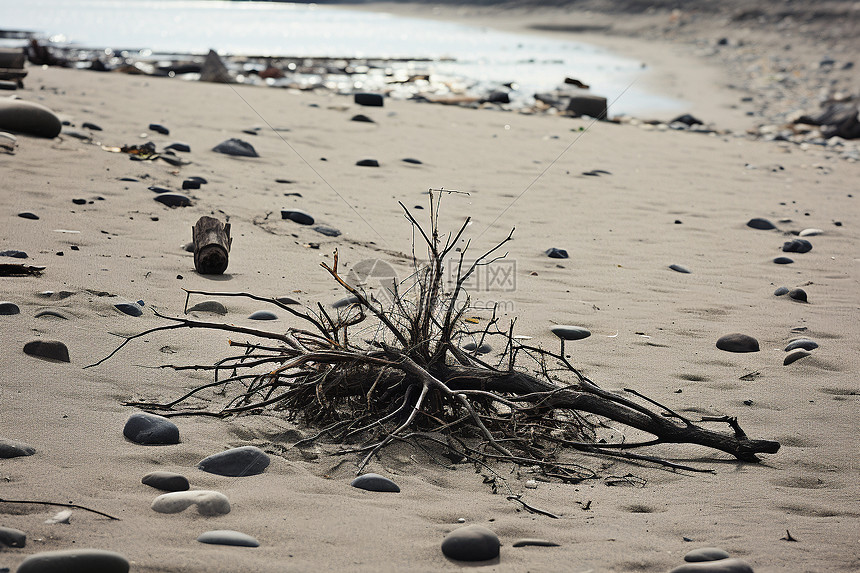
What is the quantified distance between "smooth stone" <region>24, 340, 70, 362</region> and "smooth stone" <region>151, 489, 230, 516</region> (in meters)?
0.97

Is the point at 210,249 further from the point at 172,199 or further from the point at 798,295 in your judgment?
the point at 798,295

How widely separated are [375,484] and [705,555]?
864 millimetres

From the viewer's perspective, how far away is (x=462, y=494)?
2.27 m

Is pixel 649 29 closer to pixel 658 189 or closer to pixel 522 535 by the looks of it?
pixel 658 189

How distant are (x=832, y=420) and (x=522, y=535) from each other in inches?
55.8

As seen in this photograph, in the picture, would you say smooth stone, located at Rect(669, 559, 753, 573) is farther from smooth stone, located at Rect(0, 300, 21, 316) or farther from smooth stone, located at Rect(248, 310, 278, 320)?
smooth stone, located at Rect(0, 300, 21, 316)

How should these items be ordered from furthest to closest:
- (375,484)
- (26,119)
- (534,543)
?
(26,119) → (375,484) → (534,543)

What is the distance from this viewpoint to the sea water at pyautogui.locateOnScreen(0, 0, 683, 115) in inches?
647

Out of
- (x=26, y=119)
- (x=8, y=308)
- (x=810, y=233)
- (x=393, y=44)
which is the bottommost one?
(x=8, y=308)

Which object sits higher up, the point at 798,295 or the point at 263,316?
the point at 798,295

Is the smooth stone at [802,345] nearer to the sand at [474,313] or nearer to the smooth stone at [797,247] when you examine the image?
the sand at [474,313]

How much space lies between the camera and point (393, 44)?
25391 millimetres

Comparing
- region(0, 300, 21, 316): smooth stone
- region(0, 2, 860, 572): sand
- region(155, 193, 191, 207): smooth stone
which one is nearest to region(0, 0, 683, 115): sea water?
region(0, 2, 860, 572): sand

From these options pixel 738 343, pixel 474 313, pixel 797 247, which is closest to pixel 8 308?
pixel 474 313
